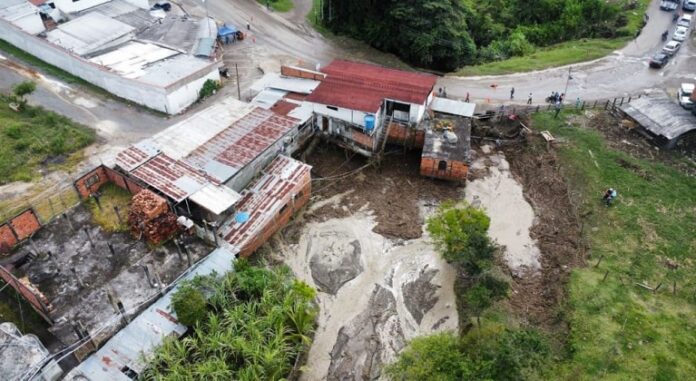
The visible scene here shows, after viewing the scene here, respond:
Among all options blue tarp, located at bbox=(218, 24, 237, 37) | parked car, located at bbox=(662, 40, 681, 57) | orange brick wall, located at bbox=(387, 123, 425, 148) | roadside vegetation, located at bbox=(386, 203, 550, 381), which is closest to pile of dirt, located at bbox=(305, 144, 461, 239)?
orange brick wall, located at bbox=(387, 123, 425, 148)

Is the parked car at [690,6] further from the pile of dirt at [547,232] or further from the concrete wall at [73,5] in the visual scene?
the concrete wall at [73,5]

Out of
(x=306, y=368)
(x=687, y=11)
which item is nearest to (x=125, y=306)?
(x=306, y=368)

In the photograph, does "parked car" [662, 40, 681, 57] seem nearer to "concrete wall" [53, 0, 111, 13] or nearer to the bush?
the bush


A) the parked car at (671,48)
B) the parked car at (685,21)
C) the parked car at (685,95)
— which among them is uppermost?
the parked car at (685,21)

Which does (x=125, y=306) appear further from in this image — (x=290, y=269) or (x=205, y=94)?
(x=205, y=94)

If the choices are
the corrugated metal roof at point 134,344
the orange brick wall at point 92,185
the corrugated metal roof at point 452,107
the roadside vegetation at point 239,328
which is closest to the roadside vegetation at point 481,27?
the corrugated metal roof at point 452,107
